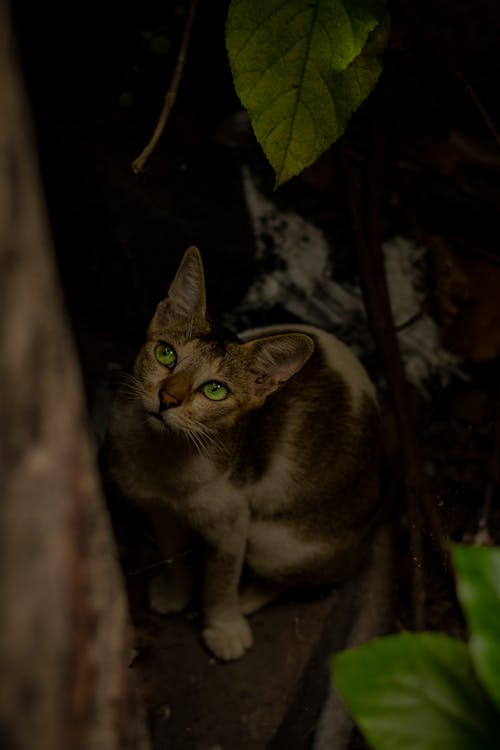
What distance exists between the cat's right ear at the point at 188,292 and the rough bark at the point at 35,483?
115 cm

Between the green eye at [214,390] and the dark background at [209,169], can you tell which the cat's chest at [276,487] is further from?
the dark background at [209,169]

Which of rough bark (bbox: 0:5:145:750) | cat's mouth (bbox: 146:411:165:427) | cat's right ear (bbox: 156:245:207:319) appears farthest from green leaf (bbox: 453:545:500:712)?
cat's right ear (bbox: 156:245:207:319)

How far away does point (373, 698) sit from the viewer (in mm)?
1235

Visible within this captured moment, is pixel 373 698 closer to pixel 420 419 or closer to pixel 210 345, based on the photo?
pixel 210 345

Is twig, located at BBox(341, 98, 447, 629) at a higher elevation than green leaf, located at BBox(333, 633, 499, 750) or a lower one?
lower

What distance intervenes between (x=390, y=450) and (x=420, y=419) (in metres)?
0.28

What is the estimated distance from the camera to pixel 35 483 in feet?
3.23

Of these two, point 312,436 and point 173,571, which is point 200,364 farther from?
point 173,571

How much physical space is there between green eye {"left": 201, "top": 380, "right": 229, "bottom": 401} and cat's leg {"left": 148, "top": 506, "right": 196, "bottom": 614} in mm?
543

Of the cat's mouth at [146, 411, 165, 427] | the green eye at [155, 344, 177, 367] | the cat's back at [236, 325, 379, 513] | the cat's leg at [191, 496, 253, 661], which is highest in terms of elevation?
the green eye at [155, 344, 177, 367]

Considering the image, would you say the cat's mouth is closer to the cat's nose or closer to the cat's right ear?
the cat's nose

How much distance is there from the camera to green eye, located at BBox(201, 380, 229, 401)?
224 centimetres

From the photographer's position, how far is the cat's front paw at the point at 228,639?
2.64 metres

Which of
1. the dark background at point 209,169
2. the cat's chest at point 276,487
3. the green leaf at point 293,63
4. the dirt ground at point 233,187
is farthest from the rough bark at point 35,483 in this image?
the dark background at point 209,169
